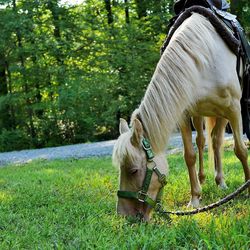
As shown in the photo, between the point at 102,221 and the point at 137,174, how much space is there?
0.52m

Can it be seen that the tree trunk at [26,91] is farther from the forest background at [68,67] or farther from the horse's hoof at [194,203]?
the horse's hoof at [194,203]

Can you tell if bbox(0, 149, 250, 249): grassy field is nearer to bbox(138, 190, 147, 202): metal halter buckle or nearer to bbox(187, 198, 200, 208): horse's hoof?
bbox(187, 198, 200, 208): horse's hoof

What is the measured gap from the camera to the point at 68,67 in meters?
18.6

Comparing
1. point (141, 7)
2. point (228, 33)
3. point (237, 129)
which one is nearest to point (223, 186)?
point (237, 129)

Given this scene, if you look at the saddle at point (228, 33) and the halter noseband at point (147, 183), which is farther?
the saddle at point (228, 33)

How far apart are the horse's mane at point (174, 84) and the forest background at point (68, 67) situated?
13512 millimetres

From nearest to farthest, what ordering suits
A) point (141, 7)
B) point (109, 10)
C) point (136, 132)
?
1. point (136, 132)
2. point (141, 7)
3. point (109, 10)

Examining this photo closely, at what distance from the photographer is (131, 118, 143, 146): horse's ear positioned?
3.21m

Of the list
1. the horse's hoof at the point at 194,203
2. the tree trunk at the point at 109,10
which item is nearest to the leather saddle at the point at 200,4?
the horse's hoof at the point at 194,203

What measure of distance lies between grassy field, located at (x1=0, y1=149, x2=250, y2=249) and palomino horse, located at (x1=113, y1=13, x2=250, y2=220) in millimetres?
289

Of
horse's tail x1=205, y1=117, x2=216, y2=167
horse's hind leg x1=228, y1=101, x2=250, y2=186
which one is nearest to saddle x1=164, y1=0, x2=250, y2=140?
horse's hind leg x1=228, y1=101, x2=250, y2=186

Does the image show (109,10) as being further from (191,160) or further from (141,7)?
(191,160)

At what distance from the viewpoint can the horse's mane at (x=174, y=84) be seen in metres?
3.31

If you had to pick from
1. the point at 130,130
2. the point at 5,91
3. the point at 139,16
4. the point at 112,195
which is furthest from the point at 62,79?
the point at 130,130
